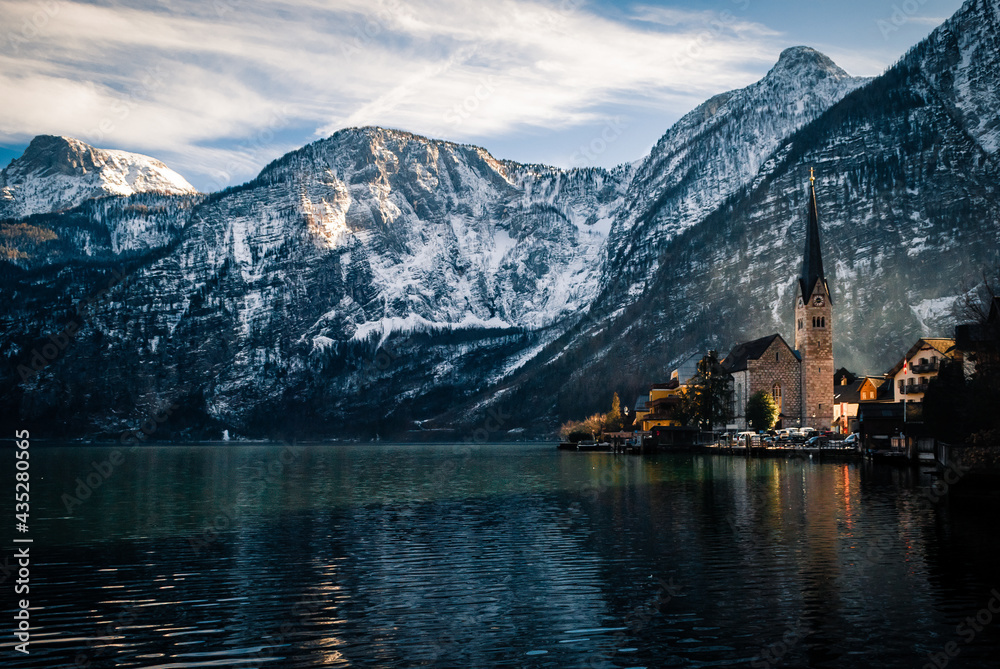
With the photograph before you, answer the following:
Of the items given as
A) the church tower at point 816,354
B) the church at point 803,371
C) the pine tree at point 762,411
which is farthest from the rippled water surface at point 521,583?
the church tower at point 816,354

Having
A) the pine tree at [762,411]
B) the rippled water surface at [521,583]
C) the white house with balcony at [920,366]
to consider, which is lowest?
the rippled water surface at [521,583]

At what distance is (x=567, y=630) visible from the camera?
95.3 ft

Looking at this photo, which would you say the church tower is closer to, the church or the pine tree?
the church

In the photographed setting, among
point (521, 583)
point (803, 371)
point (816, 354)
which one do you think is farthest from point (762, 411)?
point (521, 583)

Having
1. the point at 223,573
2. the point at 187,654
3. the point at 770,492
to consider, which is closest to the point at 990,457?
the point at 770,492

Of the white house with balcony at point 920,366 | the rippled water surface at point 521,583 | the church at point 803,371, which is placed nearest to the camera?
the rippled water surface at point 521,583

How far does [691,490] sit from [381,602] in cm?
5267

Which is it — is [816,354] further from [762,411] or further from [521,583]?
[521,583]

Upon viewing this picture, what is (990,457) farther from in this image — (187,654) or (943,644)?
(187,654)

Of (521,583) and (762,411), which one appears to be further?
(762,411)

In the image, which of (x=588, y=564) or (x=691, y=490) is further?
(x=691, y=490)

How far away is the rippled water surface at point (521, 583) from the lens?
87.6ft

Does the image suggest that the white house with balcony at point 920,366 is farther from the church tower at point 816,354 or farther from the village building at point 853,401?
the church tower at point 816,354

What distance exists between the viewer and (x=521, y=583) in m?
36.8
